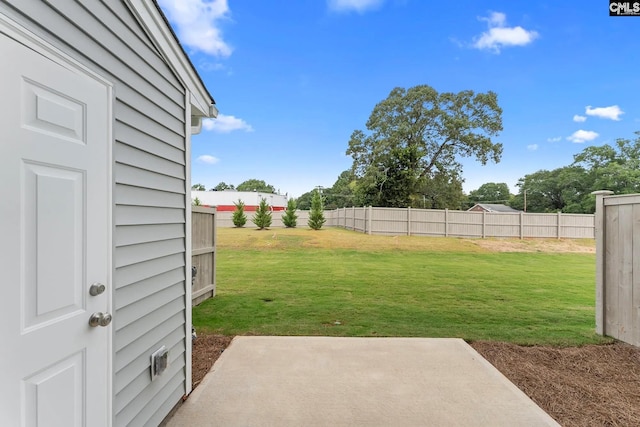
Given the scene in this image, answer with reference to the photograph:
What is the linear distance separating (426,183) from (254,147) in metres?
15.6

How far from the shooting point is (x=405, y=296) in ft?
17.7

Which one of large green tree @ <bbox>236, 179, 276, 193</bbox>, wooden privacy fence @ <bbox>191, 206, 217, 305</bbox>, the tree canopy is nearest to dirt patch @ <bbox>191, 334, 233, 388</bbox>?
wooden privacy fence @ <bbox>191, 206, 217, 305</bbox>

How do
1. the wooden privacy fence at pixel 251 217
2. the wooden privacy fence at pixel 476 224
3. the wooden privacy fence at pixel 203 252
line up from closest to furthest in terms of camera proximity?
the wooden privacy fence at pixel 203 252, the wooden privacy fence at pixel 476 224, the wooden privacy fence at pixel 251 217

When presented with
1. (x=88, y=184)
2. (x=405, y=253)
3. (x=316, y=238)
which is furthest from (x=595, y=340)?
→ (x=316, y=238)

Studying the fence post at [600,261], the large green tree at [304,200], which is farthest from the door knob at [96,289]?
the large green tree at [304,200]

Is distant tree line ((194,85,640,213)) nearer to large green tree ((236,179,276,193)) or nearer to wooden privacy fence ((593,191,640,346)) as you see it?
wooden privacy fence ((593,191,640,346))

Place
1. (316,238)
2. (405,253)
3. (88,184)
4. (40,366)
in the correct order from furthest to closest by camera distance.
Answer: (316,238) < (405,253) < (88,184) < (40,366)

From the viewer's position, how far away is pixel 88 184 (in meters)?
1.36

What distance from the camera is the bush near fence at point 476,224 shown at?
587 inches

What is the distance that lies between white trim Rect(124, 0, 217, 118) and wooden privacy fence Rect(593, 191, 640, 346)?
4413mm

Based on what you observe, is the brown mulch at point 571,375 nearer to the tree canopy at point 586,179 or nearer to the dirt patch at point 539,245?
the dirt patch at point 539,245

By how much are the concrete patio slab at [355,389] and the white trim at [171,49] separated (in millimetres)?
2325

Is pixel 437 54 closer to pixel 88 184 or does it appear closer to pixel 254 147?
Answer: pixel 254 147

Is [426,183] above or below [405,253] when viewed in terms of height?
above
